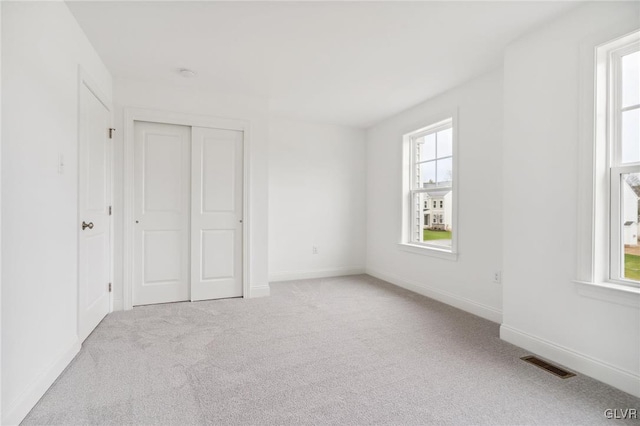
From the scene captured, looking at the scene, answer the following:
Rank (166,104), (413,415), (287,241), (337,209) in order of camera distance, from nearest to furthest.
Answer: (413,415), (166,104), (287,241), (337,209)

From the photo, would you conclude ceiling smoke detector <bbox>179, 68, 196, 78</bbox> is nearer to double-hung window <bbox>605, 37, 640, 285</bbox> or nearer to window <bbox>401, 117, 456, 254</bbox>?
window <bbox>401, 117, 456, 254</bbox>

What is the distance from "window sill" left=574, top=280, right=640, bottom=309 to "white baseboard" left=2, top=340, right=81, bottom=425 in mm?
3282

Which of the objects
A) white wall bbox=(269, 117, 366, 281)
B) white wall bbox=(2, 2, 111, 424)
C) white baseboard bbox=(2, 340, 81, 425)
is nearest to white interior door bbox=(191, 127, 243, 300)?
white wall bbox=(269, 117, 366, 281)

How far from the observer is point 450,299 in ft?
12.1

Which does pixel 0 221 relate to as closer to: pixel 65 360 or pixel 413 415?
pixel 65 360

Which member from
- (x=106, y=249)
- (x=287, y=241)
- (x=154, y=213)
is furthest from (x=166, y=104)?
(x=287, y=241)

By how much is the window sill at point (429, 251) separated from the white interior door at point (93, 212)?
3502 millimetres

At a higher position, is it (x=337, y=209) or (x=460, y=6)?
(x=460, y=6)

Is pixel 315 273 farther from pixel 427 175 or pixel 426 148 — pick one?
pixel 426 148

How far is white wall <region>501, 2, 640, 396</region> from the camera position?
2.01 meters

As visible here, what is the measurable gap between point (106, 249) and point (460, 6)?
3709 millimetres

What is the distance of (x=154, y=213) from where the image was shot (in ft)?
11.9

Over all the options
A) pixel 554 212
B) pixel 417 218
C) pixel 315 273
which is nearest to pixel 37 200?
pixel 554 212
